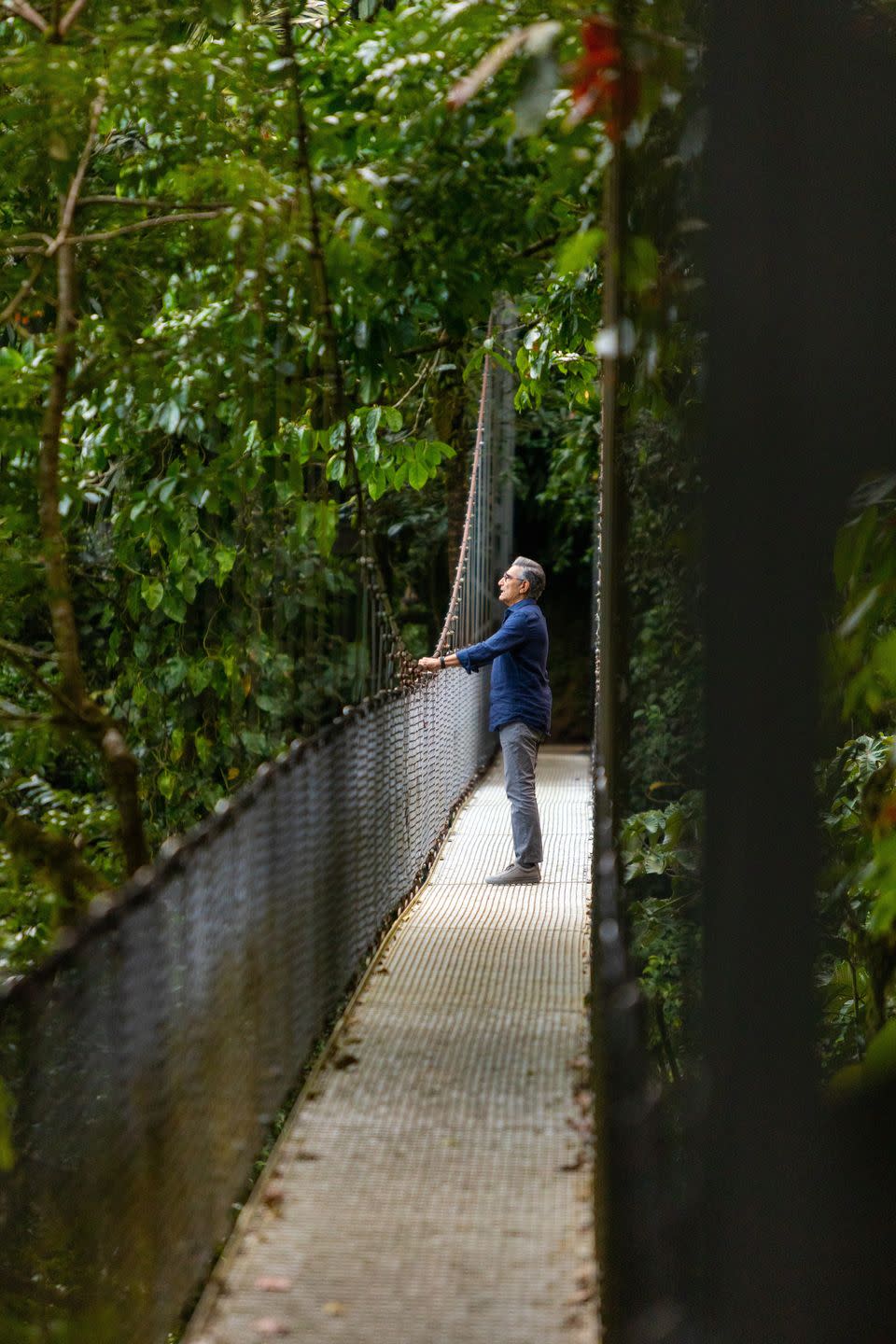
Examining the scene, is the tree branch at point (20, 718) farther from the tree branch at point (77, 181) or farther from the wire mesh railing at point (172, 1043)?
the tree branch at point (77, 181)

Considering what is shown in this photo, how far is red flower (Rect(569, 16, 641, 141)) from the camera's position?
158 centimetres

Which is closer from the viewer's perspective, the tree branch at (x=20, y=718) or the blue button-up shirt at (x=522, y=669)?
the tree branch at (x=20, y=718)

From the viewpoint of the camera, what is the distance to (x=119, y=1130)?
4.88 ft

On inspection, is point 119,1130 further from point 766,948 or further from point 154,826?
point 154,826

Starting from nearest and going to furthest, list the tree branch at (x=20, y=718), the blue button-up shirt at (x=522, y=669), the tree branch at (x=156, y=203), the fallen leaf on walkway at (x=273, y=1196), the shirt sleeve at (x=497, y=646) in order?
the fallen leaf on walkway at (x=273, y=1196), the tree branch at (x=20, y=718), the tree branch at (x=156, y=203), the shirt sleeve at (x=497, y=646), the blue button-up shirt at (x=522, y=669)

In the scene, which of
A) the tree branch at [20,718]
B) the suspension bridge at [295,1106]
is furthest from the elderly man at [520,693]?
the tree branch at [20,718]

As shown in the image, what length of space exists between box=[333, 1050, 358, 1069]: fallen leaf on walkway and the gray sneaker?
1777mm

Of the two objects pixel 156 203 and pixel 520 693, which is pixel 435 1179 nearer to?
pixel 156 203

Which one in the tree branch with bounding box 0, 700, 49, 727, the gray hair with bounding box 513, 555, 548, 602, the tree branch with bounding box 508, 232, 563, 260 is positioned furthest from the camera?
the gray hair with bounding box 513, 555, 548, 602

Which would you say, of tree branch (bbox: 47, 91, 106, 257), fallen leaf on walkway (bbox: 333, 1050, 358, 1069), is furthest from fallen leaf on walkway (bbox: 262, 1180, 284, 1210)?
tree branch (bbox: 47, 91, 106, 257)

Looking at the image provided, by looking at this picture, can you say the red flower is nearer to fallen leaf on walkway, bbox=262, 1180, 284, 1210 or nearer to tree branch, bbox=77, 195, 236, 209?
tree branch, bbox=77, 195, 236, 209

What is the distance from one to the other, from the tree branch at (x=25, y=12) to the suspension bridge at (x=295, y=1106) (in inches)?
45.4

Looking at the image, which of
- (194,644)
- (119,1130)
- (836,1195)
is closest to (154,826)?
(194,644)

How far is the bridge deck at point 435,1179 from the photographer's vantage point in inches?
65.6
